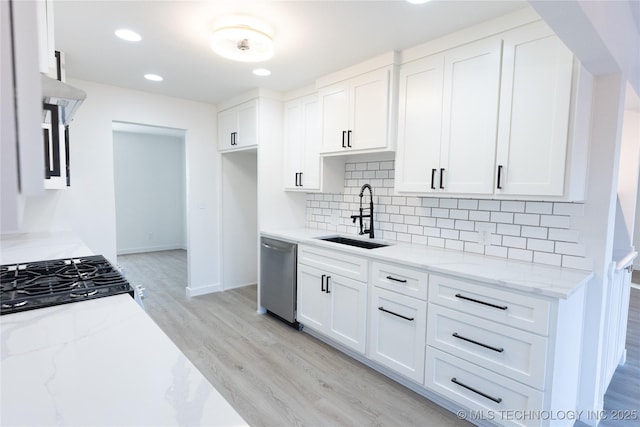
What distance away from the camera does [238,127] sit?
3992mm

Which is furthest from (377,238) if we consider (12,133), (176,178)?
(176,178)

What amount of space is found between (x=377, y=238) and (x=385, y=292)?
86 cm

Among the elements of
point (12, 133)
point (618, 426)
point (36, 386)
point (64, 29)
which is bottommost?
point (618, 426)

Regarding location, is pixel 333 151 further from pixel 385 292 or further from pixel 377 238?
pixel 385 292

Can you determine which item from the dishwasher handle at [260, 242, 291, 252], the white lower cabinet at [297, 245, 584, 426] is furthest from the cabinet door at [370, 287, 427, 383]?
the dishwasher handle at [260, 242, 291, 252]

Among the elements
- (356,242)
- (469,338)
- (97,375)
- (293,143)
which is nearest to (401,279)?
(469,338)

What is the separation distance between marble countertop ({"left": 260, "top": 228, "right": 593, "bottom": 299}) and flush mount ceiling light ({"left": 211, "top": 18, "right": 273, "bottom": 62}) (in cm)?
158

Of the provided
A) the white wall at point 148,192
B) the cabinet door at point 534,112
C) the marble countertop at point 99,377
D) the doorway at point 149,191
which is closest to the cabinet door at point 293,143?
the cabinet door at point 534,112

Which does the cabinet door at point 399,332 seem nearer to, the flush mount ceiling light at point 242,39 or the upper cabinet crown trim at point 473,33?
the upper cabinet crown trim at point 473,33

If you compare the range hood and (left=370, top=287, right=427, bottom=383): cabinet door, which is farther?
(left=370, top=287, right=427, bottom=383): cabinet door

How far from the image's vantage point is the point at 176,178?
7395 mm

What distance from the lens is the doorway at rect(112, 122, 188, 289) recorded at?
22.0 ft

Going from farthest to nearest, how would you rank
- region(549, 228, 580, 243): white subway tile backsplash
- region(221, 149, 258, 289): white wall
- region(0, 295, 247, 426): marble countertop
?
1. region(221, 149, 258, 289): white wall
2. region(549, 228, 580, 243): white subway tile backsplash
3. region(0, 295, 247, 426): marble countertop

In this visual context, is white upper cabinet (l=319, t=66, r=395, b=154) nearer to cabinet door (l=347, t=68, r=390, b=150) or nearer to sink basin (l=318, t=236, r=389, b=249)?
cabinet door (l=347, t=68, r=390, b=150)
